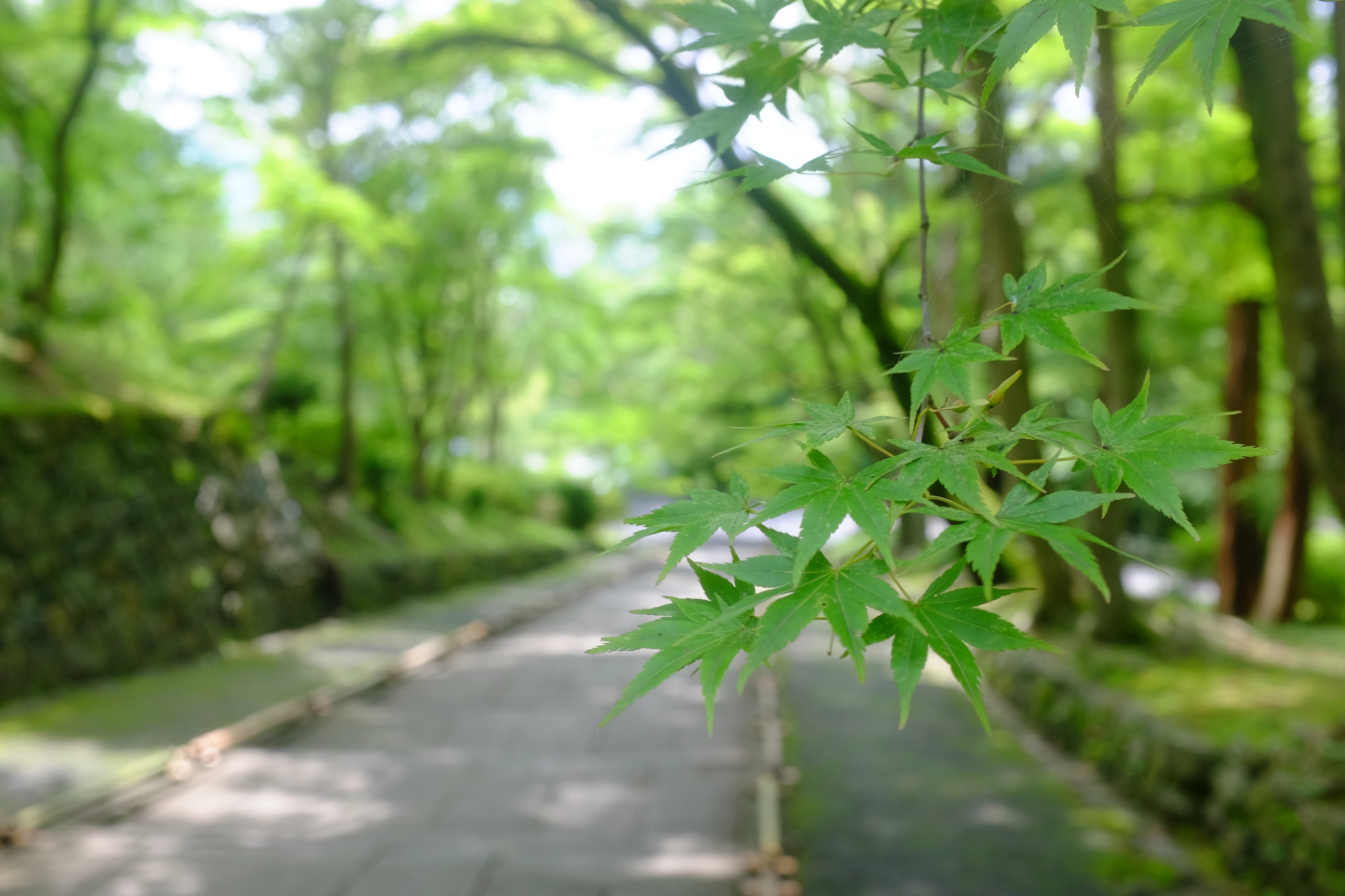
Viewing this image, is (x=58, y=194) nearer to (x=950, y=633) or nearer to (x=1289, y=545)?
(x=950, y=633)

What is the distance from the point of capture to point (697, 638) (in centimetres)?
117

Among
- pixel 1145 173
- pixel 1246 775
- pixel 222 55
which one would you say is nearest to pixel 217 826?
pixel 1246 775

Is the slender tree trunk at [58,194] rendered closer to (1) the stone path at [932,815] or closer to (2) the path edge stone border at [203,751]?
(2) the path edge stone border at [203,751]

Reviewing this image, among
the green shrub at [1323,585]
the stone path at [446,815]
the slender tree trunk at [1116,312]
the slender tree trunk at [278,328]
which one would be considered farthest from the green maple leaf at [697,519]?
the slender tree trunk at [278,328]

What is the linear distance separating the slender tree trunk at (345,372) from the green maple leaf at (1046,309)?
50.4ft

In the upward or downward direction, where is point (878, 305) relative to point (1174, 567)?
upward

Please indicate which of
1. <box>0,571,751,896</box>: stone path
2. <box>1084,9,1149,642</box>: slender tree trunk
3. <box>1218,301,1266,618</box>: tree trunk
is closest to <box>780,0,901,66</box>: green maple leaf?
<box>0,571,751,896</box>: stone path

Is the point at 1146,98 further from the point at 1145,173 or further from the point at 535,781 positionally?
the point at 535,781

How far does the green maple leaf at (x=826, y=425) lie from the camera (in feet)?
3.86

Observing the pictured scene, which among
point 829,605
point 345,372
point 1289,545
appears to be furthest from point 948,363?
point 345,372

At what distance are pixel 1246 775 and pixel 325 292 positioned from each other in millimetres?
17655

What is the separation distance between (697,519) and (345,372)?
16382 mm

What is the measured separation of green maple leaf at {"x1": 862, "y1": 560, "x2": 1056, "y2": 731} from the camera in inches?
44.7

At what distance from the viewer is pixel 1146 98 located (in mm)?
8047
